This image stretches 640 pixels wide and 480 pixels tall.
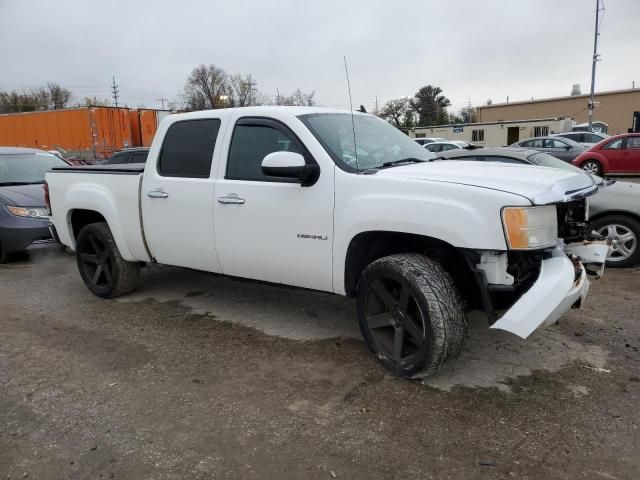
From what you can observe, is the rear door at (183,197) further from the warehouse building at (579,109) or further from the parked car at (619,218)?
the warehouse building at (579,109)

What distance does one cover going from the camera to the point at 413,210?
3.41 meters

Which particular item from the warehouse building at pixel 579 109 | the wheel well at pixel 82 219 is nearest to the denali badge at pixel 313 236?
the wheel well at pixel 82 219

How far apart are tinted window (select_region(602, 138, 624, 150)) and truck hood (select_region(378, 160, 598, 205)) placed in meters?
14.3

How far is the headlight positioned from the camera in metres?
3.09

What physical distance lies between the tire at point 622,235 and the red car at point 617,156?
10914 mm

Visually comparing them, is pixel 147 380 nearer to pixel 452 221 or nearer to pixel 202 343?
pixel 202 343

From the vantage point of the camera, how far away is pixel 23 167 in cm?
853

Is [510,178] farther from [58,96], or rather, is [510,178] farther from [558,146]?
[58,96]

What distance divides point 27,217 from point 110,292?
2.67 metres

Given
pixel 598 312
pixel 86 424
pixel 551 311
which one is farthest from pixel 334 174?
pixel 598 312

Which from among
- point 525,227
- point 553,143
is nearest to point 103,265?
point 525,227

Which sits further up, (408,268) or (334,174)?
(334,174)

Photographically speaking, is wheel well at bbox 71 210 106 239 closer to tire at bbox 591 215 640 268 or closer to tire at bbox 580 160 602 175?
tire at bbox 591 215 640 268

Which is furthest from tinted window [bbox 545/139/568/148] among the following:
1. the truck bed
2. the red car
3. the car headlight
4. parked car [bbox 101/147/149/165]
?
the truck bed
